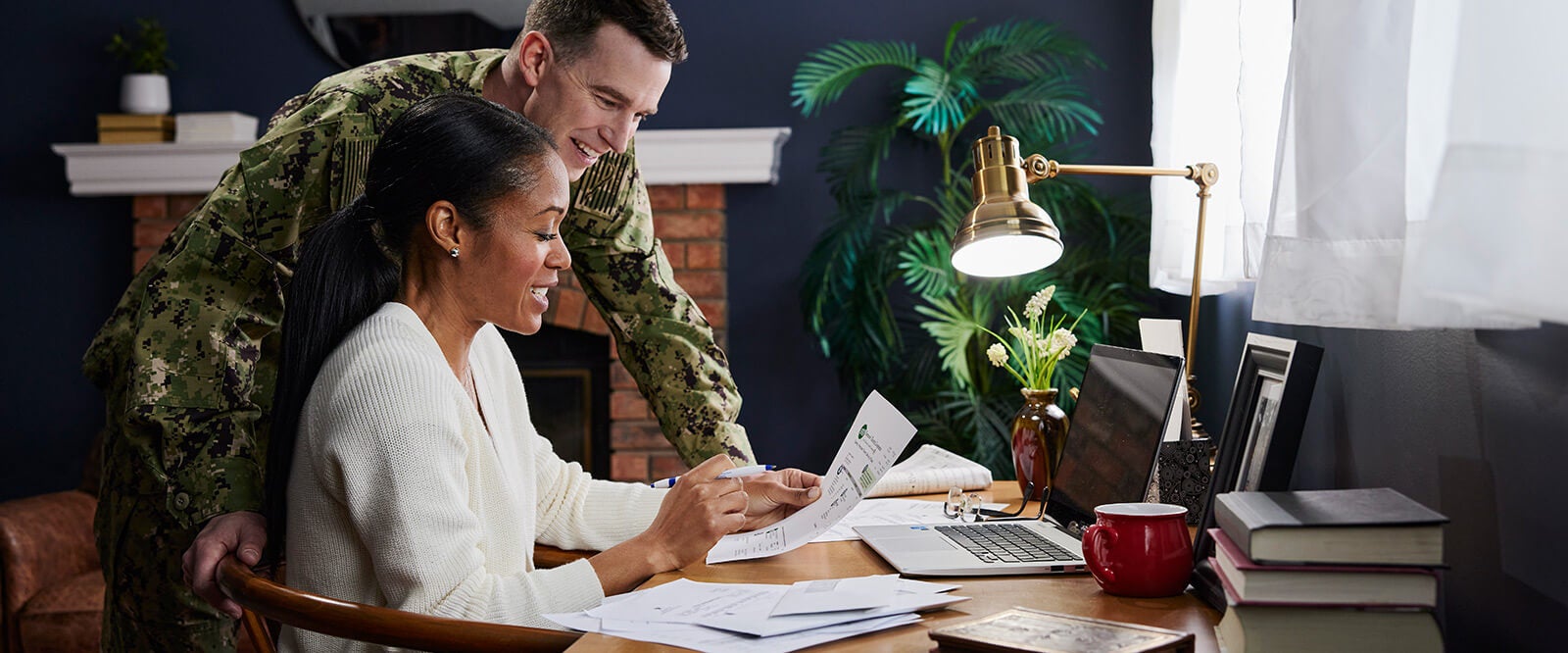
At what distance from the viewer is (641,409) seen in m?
3.70

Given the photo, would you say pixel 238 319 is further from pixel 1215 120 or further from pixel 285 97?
pixel 285 97

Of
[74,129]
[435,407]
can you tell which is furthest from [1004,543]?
[74,129]

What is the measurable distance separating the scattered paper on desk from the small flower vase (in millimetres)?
129

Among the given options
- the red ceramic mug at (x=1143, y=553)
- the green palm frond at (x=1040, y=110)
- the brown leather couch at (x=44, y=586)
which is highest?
the green palm frond at (x=1040, y=110)

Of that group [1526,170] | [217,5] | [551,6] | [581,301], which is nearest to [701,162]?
[581,301]

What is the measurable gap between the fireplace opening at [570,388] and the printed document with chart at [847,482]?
7.97 ft

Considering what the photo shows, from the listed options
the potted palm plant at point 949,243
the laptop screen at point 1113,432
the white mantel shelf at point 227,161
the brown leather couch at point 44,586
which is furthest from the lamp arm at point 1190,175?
the brown leather couch at point 44,586

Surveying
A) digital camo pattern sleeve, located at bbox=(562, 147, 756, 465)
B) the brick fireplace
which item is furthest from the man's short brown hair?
the brick fireplace

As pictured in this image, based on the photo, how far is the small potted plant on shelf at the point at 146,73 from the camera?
370cm

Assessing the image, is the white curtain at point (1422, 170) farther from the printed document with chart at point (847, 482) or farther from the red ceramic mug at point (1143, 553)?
the printed document with chart at point (847, 482)

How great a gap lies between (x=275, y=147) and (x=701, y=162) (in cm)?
206

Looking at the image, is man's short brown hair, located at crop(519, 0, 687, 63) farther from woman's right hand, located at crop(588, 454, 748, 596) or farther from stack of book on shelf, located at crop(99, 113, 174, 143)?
stack of book on shelf, located at crop(99, 113, 174, 143)

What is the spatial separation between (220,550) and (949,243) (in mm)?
2110

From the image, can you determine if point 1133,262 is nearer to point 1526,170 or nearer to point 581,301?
point 581,301
